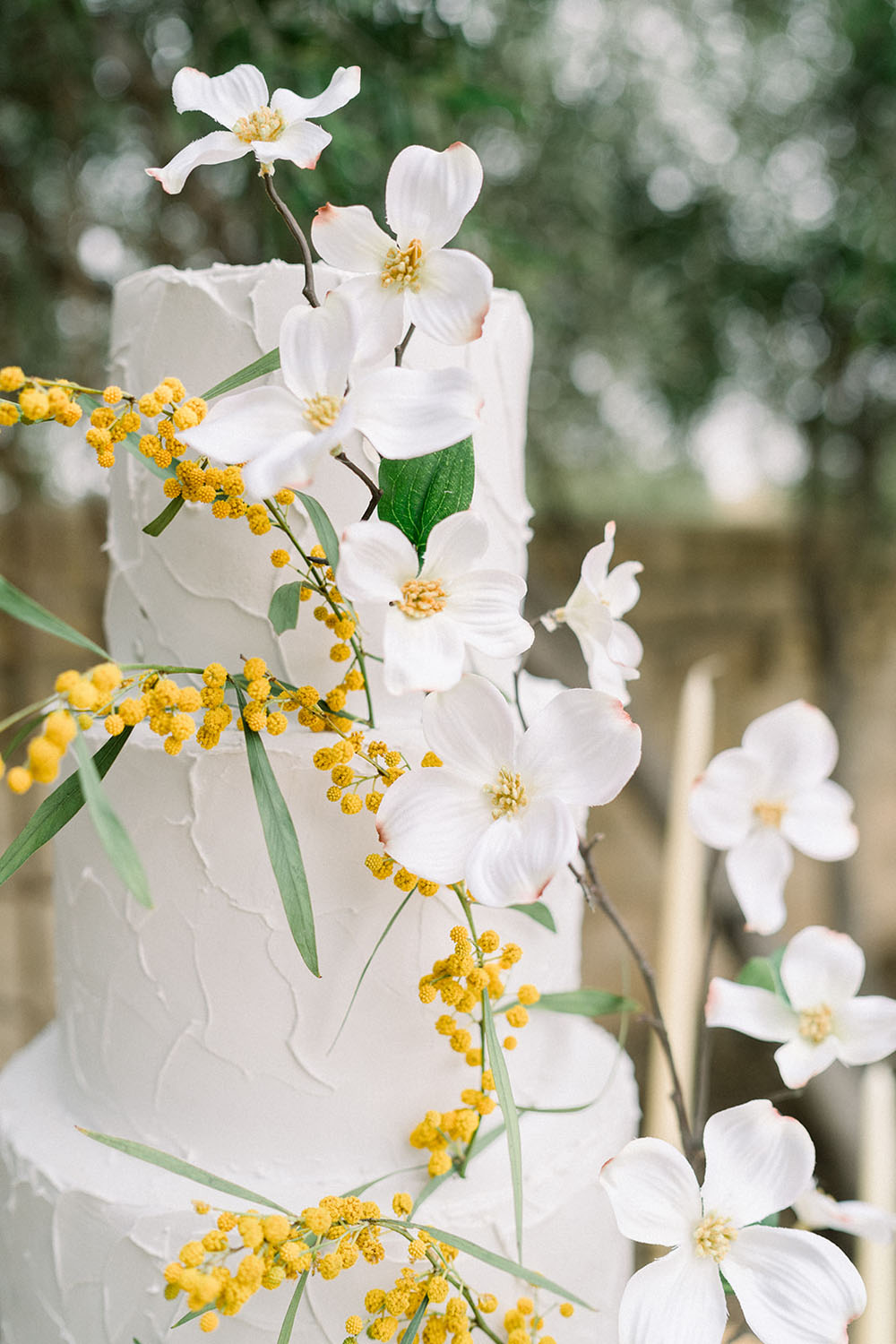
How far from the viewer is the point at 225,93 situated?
55 centimetres

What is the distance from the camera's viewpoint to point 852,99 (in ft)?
7.01

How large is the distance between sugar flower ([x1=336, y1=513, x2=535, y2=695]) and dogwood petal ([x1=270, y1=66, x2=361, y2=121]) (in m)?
0.22

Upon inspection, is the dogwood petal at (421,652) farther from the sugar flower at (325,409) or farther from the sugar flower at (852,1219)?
the sugar flower at (852,1219)

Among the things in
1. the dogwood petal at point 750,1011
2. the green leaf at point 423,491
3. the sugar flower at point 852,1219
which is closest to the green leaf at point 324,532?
the green leaf at point 423,491

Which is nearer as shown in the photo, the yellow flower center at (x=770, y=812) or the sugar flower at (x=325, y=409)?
the sugar flower at (x=325, y=409)

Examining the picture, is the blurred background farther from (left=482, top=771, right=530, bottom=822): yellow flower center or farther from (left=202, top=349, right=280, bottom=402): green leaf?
(left=482, top=771, right=530, bottom=822): yellow flower center

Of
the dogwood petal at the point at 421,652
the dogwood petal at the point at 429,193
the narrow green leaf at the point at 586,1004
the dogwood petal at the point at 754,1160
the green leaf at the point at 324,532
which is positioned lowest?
the narrow green leaf at the point at 586,1004

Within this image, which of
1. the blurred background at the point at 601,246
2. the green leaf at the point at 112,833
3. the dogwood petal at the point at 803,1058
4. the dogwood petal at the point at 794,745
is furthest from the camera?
the blurred background at the point at 601,246

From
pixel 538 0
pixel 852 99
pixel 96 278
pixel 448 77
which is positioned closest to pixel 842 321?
pixel 852 99

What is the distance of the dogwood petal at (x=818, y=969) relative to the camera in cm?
68

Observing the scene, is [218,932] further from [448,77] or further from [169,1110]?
[448,77]

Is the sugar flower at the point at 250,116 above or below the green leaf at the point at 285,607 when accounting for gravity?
above

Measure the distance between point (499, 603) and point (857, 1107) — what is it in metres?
1.79

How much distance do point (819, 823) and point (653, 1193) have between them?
310 mm
